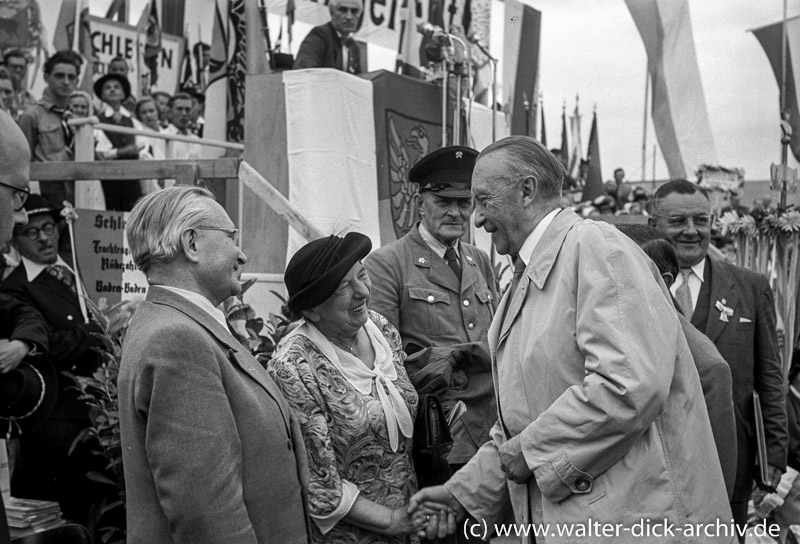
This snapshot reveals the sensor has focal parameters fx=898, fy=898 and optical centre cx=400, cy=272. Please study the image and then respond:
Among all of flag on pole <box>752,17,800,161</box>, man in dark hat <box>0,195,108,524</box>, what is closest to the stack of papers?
man in dark hat <box>0,195,108,524</box>

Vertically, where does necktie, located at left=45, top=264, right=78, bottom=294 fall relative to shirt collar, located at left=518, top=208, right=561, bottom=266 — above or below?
below

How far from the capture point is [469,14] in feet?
40.4

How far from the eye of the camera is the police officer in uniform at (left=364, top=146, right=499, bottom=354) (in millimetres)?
4137

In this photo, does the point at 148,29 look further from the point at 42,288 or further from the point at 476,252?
the point at 476,252

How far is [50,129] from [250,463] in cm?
560

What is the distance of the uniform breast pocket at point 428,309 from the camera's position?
414 centimetres

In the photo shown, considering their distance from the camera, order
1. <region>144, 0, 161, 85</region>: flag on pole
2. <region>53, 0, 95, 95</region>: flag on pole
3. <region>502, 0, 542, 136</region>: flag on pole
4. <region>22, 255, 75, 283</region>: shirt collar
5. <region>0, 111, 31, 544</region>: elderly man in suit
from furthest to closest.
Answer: <region>502, 0, 542, 136</region>: flag on pole < <region>144, 0, 161, 85</region>: flag on pole < <region>53, 0, 95, 95</region>: flag on pole < <region>22, 255, 75, 283</region>: shirt collar < <region>0, 111, 31, 544</region>: elderly man in suit

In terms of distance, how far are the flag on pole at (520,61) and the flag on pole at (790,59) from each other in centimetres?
314

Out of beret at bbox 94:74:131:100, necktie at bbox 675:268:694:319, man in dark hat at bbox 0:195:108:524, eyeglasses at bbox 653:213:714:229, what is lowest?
man in dark hat at bbox 0:195:108:524

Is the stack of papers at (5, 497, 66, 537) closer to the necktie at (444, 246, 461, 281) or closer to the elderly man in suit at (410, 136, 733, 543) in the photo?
the necktie at (444, 246, 461, 281)

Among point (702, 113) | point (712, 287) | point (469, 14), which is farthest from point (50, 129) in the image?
point (702, 113)

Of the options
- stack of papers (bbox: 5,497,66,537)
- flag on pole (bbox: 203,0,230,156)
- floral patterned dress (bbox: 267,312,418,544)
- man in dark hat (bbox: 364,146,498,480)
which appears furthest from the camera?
flag on pole (bbox: 203,0,230,156)

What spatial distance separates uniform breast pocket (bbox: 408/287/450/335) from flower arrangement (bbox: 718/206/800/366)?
288cm

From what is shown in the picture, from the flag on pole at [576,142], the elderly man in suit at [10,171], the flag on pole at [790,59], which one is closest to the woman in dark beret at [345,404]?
the elderly man in suit at [10,171]
